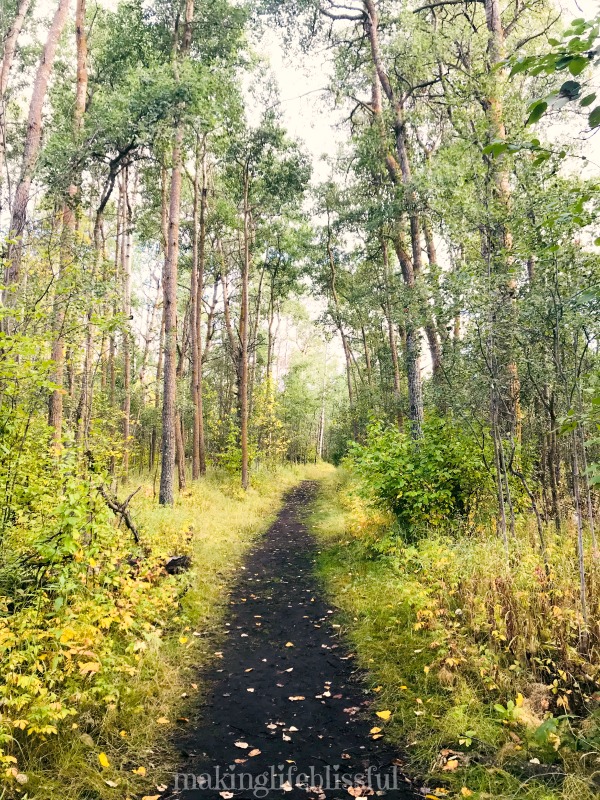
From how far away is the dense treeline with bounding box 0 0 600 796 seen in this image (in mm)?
4637

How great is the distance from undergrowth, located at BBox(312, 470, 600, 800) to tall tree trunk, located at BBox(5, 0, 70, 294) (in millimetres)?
6578

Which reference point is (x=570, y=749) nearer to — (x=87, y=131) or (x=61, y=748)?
(x=61, y=748)

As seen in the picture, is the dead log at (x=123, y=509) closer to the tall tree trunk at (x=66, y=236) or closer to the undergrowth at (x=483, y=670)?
the tall tree trunk at (x=66, y=236)

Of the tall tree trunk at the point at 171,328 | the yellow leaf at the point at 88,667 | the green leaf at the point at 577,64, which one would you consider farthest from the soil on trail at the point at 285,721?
the tall tree trunk at the point at 171,328

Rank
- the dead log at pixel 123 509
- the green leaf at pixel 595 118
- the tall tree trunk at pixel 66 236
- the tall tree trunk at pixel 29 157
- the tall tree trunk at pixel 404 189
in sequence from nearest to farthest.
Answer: the green leaf at pixel 595 118
the dead log at pixel 123 509
the tall tree trunk at pixel 29 157
the tall tree trunk at pixel 66 236
the tall tree trunk at pixel 404 189

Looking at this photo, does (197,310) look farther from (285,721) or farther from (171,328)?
(285,721)

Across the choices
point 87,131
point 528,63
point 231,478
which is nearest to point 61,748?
point 528,63

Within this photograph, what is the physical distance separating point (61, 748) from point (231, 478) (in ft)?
48.2

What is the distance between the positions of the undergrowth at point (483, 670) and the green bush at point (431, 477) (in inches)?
43.4

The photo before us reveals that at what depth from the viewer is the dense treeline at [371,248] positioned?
464 centimetres

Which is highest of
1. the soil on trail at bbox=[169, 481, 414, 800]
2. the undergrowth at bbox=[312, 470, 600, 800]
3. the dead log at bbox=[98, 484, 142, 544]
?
the dead log at bbox=[98, 484, 142, 544]

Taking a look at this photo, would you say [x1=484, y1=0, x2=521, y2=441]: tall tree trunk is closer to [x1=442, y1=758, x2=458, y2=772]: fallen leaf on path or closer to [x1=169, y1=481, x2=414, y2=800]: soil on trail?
[x1=169, y1=481, x2=414, y2=800]: soil on trail

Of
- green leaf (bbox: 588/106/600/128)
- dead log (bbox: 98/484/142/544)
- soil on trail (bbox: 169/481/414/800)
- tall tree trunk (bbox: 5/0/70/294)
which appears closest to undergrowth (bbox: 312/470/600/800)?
soil on trail (bbox: 169/481/414/800)

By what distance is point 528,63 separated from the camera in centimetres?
164
